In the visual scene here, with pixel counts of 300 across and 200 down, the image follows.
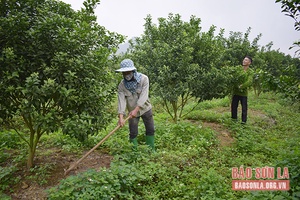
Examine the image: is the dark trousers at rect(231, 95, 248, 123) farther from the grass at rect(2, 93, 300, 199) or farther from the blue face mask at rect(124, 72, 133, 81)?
the blue face mask at rect(124, 72, 133, 81)

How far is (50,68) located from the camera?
3.28 meters

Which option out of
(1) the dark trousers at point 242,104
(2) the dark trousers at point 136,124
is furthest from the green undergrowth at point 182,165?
(1) the dark trousers at point 242,104

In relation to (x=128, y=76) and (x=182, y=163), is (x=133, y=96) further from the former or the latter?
(x=182, y=163)

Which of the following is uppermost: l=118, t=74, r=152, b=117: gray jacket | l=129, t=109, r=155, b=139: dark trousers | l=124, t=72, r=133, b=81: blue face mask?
l=124, t=72, r=133, b=81: blue face mask

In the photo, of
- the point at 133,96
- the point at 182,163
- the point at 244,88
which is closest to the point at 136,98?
the point at 133,96

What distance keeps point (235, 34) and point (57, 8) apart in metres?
10.4

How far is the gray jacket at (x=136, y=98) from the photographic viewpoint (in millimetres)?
4660

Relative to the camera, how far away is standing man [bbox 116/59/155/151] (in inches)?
178

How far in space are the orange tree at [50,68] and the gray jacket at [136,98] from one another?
966 mm

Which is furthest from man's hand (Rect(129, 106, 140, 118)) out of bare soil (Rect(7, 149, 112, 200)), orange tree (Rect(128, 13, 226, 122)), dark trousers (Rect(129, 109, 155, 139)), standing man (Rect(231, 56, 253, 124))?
standing man (Rect(231, 56, 253, 124))

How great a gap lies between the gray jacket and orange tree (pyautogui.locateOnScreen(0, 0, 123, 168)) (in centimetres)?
97

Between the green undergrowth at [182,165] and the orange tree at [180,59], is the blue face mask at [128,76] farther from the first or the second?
the orange tree at [180,59]

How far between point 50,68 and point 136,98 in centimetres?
199

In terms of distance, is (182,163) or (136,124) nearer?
(182,163)
